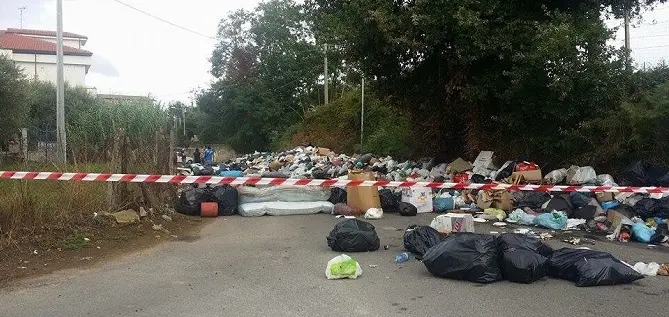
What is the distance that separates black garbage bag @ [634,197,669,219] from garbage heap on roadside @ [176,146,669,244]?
1cm

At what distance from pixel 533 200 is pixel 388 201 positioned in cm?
299

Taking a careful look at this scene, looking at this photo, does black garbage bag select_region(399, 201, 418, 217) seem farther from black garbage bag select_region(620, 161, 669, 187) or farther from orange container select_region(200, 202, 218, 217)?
black garbage bag select_region(620, 161, 669, 187)

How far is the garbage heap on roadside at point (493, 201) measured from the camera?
9.87 m

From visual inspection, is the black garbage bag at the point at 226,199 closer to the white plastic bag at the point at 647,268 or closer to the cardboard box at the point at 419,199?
the cardboard box at the point at 419,199

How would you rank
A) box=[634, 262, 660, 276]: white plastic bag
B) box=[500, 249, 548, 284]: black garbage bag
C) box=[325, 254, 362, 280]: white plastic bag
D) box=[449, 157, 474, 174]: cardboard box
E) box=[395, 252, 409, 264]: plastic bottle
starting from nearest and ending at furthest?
box=[500, 249, 548, 284]: black garbage bag, box=[325, 254, 362, 280]: white plastic bag, box=[634, 262, 660, 276]: white plastic bag, box=[395, 252, 409, 264]: plastic bottle, box=[449, 157, 474, 174]: cardboard box

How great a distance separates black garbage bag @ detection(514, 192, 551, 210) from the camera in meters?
11.6

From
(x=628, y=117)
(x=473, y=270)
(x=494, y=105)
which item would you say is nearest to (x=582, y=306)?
(x=473, y=270)

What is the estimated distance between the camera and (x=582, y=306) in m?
5.53

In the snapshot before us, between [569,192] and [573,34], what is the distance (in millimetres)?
3461

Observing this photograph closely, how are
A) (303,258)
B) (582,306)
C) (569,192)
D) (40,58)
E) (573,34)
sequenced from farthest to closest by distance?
(40,58)
(573,34)
(569,192)
(303,258)
(582,306)

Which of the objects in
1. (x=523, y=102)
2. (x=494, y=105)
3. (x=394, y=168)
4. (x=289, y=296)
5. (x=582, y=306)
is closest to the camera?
(x=582, y=306)

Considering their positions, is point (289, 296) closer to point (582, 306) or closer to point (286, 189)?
point (582, 306)

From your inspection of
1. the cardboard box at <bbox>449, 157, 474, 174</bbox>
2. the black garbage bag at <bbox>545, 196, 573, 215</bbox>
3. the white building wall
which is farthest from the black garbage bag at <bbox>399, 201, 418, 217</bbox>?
the white building wall

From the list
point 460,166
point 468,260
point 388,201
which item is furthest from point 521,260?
point 460,166
